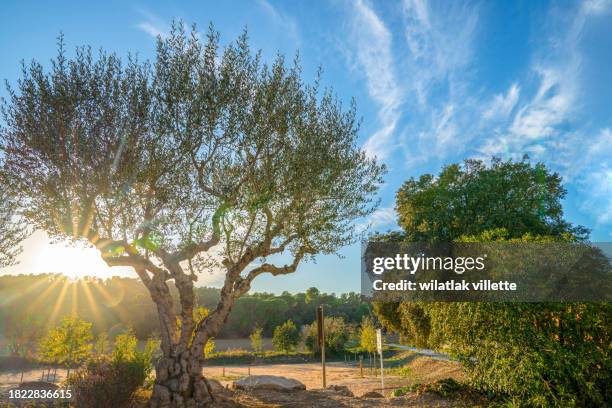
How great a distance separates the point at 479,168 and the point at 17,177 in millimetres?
27861

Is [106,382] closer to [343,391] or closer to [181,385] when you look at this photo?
[181,385]

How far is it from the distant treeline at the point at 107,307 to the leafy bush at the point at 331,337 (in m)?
11.7

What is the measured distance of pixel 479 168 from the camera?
30438 mm

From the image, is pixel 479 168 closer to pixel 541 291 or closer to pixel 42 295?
pixel 541 291

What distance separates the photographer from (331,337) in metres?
51.8

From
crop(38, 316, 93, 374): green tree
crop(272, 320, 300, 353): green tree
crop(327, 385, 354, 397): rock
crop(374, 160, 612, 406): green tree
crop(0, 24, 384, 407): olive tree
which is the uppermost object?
crop(0, 24, 384, 407): olive tree

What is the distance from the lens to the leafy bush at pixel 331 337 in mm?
51375

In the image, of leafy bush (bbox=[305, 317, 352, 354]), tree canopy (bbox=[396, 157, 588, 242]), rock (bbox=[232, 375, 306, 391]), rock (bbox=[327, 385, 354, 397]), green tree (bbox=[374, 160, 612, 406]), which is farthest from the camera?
leafy bush (bbox=[305, 317, 352, 354])

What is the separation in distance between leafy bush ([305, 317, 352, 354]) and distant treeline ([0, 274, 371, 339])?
11.7 meters

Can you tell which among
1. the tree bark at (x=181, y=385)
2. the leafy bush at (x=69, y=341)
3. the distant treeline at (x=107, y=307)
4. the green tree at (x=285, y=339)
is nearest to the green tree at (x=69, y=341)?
the leafy bush at (x=69, y=341)

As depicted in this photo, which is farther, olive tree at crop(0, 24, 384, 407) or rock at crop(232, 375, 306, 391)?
rock at crop(232, 375, 306, 391)

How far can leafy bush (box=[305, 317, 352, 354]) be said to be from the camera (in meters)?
51.4

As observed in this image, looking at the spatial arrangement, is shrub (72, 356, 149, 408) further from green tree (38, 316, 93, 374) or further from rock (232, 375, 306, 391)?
green tree (38, 316, 93, 374)

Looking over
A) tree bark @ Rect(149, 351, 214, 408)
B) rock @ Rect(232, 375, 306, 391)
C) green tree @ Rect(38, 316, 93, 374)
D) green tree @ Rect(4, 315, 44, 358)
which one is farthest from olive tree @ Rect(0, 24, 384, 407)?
green tree @ Rect(4, 315, 44, 358)
